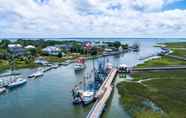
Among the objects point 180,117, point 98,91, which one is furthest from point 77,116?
point 180,117

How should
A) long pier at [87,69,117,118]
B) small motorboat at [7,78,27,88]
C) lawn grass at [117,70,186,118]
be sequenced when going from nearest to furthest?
→ long pier at [87,69,117,118] → lawn grass at [117,70,186,118] → small motorboat at [7,78,27,88]

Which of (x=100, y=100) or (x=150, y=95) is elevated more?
(x=100, y=100)

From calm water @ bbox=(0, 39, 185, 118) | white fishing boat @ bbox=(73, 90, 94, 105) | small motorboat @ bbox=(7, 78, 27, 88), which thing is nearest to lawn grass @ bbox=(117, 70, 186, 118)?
calm water @ bbox=(0, 39, 185, 118)

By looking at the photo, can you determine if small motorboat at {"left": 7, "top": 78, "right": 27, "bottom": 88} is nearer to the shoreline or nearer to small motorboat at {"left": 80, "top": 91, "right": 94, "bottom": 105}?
small motorboat at {"left": 80, "top": 91, "right": 94, "bottom": 105}

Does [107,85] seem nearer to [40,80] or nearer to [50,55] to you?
[40,80]

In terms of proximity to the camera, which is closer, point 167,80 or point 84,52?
point 167,80

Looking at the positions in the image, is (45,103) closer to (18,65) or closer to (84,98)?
(84,98)

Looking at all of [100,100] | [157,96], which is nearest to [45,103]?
[100,100]

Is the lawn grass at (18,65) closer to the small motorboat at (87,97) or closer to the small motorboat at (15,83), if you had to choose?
the small motorboat at (15,83)
